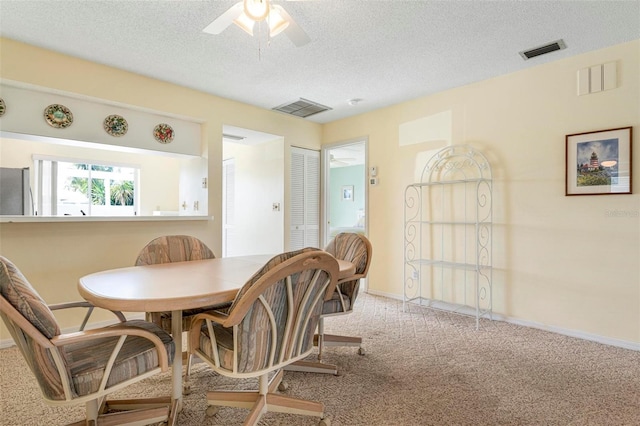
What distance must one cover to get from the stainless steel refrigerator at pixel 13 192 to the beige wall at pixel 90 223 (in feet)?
1.35

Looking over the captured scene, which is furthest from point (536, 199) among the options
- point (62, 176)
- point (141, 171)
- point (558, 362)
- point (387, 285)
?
point (62, 176)

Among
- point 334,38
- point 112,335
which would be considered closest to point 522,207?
point 334,38

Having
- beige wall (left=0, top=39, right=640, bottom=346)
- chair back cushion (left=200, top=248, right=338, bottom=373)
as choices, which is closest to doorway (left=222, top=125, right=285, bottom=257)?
beige wall (left=0, top=39, right=640, bottom=346)

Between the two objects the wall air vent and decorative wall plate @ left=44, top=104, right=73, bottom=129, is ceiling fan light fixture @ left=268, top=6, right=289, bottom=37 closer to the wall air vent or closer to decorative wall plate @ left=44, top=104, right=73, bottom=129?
decorative wall plate @ left=44, top=104, right=73, bottom=129

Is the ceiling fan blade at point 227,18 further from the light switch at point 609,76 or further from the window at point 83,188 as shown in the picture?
the window at point 83,188

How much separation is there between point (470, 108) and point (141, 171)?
5.55 metres

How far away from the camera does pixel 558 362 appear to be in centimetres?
230

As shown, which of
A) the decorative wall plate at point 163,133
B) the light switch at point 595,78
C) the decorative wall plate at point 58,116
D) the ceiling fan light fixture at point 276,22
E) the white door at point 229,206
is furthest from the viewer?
the white door at point 229,206

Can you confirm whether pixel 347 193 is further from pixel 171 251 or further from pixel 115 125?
pixel 171 251

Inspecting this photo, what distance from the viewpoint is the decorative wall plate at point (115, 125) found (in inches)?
122

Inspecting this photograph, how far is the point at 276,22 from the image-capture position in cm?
195

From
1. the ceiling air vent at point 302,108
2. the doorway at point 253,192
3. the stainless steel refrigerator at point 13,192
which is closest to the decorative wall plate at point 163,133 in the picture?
the doorway at point 253,192

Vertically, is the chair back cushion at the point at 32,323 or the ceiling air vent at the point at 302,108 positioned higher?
the ceiling air vent at the point at 302,108

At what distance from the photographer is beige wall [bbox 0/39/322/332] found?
8.54ft
